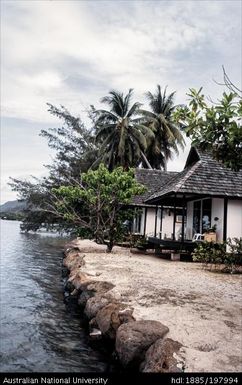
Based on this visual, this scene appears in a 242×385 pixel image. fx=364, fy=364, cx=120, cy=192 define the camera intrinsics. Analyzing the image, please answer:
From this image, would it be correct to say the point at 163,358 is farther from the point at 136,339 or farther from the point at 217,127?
the point at 217,127

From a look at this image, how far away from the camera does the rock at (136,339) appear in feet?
19.3

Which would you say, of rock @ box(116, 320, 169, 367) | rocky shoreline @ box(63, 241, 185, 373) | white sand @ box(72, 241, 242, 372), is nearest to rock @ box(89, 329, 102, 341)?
rocky shoreline @ box(63, 241, 185, 373)

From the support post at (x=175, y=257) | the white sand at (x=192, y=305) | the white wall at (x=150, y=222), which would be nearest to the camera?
the white sand at (x=192, y=305)

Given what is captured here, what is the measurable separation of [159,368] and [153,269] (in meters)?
8.52

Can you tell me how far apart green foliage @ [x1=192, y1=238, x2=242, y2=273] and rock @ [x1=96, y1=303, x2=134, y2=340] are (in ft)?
23.9

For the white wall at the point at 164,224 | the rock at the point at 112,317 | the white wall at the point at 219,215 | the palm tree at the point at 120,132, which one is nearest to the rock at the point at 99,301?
the rock at the point at 112,317

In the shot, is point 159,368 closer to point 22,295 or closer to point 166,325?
point 166,325

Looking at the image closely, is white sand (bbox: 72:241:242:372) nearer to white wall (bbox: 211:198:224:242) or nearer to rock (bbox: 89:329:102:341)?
rock (bbox: 89:329:102:341)

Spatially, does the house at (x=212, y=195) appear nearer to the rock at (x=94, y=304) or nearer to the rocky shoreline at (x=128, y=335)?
the rocky shoreline at (x=128, y=335)

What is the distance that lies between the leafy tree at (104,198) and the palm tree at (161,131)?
17.7m

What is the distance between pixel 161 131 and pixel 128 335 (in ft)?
112

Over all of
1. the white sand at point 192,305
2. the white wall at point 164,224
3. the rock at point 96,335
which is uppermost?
the white wall at point 164,224

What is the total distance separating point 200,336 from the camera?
594cm

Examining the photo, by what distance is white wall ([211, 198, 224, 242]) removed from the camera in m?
17.5
